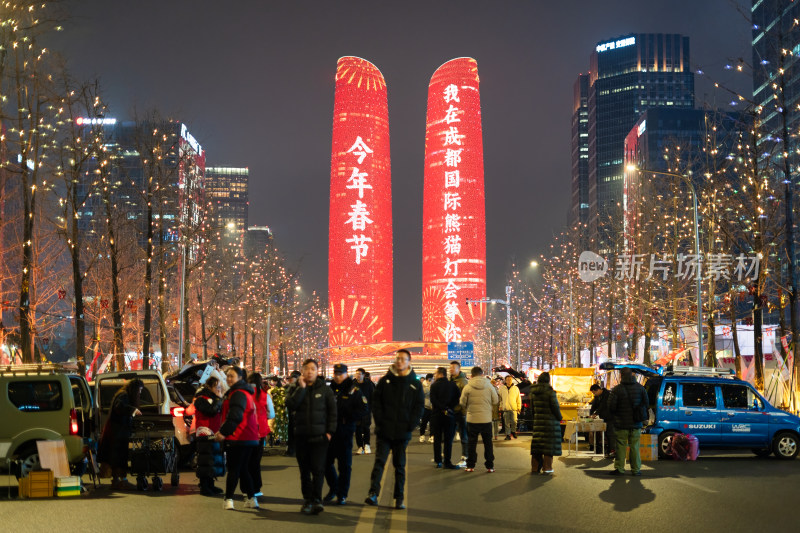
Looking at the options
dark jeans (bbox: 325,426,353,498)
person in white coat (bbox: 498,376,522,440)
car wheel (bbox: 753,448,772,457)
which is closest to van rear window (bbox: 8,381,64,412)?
dark jeans (bbox: 325,426,353,498)

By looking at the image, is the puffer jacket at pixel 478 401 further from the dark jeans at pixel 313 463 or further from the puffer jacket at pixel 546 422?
the dark jeans at pixel 313 463

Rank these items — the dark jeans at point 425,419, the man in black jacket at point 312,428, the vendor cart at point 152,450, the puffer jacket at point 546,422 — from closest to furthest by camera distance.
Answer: the man in black jacket at point 312,428 → the vendor cart at point 152,450 → the puffer jacket at point 546,422 → the dark jeans at point 425,419

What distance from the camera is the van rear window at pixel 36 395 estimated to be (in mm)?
Answer: 14984

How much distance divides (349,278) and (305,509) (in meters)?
113

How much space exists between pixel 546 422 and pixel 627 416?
4.56 ft

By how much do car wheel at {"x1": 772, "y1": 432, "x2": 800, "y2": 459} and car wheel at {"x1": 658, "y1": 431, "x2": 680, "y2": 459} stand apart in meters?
2.15

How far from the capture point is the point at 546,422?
16.4 meters

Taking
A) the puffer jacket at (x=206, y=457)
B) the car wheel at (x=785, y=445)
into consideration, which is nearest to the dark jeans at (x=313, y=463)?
the puffer jacket at (x=206, y=457)

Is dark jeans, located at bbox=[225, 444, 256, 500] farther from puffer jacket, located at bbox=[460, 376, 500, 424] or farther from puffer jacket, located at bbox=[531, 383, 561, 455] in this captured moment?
puffer jacket, located at bbox=[531, 383, 561, 455]

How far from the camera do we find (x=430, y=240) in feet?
407

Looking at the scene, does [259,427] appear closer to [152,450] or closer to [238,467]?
[238,467]

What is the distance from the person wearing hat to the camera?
12602 mm

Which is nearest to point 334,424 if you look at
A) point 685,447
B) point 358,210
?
point 685,447

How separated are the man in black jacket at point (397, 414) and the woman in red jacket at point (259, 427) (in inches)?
61.6
